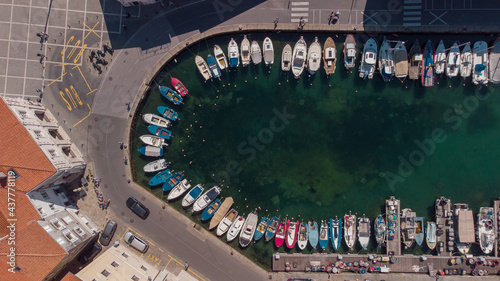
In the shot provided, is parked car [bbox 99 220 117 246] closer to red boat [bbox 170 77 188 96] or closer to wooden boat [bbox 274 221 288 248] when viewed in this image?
red boat [bbox 170 77 188 96]

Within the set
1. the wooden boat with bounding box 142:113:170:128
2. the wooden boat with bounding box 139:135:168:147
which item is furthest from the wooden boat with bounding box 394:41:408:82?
the wooden boat with bounding box 139:135:168:147

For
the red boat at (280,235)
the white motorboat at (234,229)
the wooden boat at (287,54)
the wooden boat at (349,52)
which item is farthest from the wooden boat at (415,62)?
the white motorboat at (234,229)

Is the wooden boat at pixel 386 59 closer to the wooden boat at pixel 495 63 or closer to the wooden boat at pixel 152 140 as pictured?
the wooden boat at pixel 495 63

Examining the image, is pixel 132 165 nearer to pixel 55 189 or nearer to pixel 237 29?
pixel 55 189

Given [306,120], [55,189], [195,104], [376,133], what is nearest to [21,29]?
[55,189]

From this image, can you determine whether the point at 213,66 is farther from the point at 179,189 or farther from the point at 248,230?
the point at 248,230
